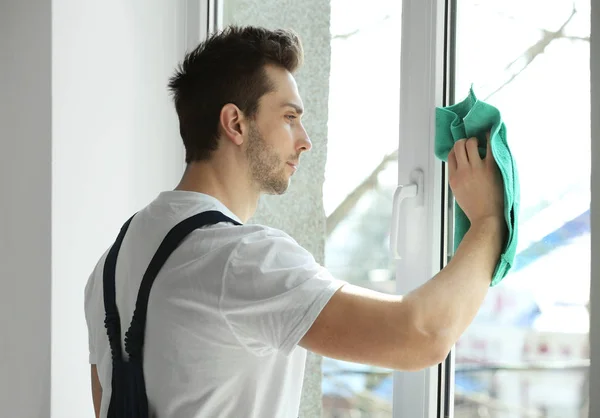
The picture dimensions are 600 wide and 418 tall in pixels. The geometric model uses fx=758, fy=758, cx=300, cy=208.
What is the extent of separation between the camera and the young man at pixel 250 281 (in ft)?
3.33

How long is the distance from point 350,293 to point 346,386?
0.72m

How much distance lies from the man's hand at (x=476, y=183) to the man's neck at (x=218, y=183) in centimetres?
36

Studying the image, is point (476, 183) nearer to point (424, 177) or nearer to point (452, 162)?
point (452, 162)

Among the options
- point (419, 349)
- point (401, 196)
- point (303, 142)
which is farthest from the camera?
point (401, 196)

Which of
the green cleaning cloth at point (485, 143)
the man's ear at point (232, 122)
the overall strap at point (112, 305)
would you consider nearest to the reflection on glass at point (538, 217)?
the green cleaning cloth at point (485, 143)

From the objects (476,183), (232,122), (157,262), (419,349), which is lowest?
(419,349)

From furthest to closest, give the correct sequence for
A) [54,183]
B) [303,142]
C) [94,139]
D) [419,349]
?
[94,139], [54,183], [303,142], [419,349]

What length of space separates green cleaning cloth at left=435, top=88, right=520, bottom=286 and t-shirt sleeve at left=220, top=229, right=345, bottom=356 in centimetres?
29

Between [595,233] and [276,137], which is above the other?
[276,137]

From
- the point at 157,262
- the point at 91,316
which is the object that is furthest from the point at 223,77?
the point at 91,316

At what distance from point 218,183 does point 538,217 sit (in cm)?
58
